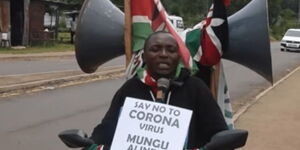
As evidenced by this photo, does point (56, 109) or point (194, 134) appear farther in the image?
point (56, 109)

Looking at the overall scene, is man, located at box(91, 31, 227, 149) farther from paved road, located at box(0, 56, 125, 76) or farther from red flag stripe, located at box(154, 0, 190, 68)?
paved road, located at box(0, 56, 125, 76)

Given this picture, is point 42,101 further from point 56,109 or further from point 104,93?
point 104,93

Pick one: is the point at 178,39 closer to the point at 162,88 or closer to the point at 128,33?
the point at 128,33

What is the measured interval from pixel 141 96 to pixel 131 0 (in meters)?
1.01

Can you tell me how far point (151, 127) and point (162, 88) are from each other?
211 mm

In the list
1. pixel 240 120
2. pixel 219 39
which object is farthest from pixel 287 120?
pixel 219 39

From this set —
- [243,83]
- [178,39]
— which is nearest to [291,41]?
[243,83]

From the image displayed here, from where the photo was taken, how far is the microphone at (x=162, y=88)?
2920 mm

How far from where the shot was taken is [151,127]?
2855 mm

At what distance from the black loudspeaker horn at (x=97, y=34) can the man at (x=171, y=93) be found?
0.97 metres

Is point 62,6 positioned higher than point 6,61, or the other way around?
point 62,6

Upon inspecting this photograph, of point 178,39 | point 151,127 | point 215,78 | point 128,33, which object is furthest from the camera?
point 215,78

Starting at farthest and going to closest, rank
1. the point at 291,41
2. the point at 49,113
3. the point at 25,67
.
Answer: the point at 291,41 < the point at 25,67 < the point at 49,113

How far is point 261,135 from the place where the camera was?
28.8 feet
